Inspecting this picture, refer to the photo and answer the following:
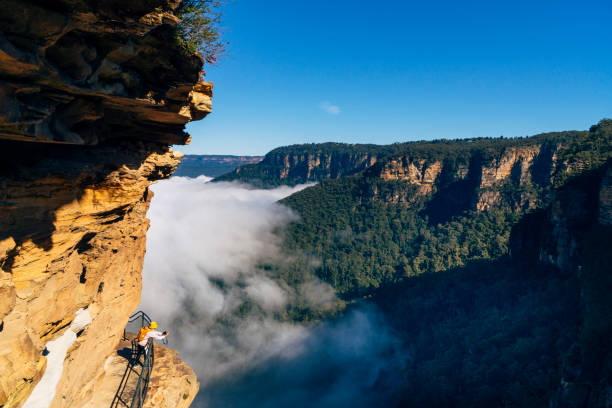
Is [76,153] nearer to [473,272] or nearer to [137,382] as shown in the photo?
[137,382]

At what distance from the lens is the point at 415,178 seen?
5010 inches

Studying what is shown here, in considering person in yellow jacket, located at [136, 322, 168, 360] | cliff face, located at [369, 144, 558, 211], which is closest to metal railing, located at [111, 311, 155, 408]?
person in yellow jacket, located at [136, 322, 168, 360]

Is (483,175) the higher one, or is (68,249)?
(483,175)

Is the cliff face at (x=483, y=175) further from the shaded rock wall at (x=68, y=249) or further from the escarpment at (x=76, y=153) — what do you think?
the escarpment at (x=76, y=153)

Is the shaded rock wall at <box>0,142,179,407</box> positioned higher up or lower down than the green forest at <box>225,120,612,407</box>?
higher up

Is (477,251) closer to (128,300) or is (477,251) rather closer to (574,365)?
(574,365)

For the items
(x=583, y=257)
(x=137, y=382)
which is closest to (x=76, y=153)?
(x=137, y=382)

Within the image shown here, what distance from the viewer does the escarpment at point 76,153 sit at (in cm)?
466

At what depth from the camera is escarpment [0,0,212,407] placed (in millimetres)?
4664

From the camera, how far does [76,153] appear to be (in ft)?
26.3

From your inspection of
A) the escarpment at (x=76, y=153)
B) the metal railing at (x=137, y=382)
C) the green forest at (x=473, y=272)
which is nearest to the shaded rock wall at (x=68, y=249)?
the escarpment at (x=76, y=153)

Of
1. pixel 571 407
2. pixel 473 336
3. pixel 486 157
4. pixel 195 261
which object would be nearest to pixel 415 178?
pixel 486 157

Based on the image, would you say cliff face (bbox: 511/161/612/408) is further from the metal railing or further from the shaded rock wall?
the shaded rock wall

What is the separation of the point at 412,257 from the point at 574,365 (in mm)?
86225
